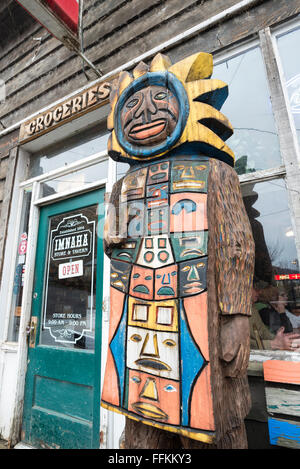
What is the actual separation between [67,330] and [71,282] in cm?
40

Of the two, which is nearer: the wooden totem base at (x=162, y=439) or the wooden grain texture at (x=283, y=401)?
the wooden totem base at (x=162, y=439)

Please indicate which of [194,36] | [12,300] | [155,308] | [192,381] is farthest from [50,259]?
[194,36]

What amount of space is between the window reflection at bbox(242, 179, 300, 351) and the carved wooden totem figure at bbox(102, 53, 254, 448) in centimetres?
50

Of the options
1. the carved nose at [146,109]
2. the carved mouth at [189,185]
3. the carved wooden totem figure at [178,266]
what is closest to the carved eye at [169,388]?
the carved wooden totem figure at [178,266]

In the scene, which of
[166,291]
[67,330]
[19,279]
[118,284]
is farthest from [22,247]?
[166,291]

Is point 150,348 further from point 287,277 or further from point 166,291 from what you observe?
point 287,277

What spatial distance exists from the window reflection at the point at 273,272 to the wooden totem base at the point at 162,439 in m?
0.60

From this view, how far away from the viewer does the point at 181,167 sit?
1135 millimetres

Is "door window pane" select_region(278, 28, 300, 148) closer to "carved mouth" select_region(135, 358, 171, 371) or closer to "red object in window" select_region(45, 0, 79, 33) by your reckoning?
"carved mouth" select_region(135, 358, 171, 371)

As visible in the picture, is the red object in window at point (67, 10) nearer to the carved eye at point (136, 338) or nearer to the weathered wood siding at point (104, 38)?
the weathered wood siding at point (104, 38)

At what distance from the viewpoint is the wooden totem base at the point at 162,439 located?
937mm

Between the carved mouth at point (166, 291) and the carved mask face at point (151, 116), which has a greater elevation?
the carved mask face at point (151, 116)

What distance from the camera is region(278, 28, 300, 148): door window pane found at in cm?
163

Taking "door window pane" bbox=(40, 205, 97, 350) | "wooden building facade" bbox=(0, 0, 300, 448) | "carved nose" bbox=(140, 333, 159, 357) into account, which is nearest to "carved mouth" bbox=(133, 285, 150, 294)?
"carved nose" bbox=(140, 333, 159, 357)
